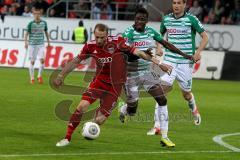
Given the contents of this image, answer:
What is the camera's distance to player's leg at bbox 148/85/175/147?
12336 mm

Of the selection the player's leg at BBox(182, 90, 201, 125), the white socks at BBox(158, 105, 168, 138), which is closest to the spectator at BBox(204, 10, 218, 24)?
the player's leg at BBox(182, 90, 201, 125)

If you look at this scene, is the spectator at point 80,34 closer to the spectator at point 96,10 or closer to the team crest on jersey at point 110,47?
the spectator at point 96,10

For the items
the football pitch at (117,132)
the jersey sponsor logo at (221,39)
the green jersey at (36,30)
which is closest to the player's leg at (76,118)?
the football pitch at (117,132)

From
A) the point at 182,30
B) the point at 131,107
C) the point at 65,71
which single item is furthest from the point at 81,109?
the point at 182,30

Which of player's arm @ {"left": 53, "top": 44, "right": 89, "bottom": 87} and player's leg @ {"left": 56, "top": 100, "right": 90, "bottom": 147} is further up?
player's arm @ {"left": 53, "top": 44, "right": 89, "bottom": 87}

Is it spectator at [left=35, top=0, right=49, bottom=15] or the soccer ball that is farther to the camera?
spectator at [left=35, top=0, right=49, bottom=15]

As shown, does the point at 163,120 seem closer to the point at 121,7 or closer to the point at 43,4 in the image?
the point at 121,7

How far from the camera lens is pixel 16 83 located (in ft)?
84.7

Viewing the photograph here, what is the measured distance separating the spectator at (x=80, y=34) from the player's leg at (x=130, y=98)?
18.9 m

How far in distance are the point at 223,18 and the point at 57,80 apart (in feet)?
80.9

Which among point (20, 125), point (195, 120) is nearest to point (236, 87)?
point (195, 120)

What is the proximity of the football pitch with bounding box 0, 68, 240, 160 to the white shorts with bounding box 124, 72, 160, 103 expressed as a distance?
2.20ft

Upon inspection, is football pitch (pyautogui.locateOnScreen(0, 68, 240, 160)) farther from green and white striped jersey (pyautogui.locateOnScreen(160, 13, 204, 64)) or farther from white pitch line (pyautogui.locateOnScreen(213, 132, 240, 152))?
green and white striped jersey (pyautogui.locateOnScreen(160, 13, 204, 64))

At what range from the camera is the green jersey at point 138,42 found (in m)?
13.6
